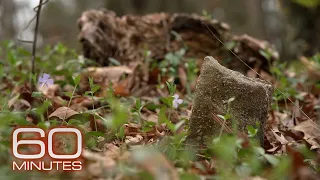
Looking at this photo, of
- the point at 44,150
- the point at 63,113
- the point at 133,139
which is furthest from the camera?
the point at 63,113

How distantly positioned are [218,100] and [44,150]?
23.3 inches

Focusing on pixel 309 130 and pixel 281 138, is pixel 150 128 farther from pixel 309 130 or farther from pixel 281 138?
pixel 309 130

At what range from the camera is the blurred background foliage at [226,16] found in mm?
6523

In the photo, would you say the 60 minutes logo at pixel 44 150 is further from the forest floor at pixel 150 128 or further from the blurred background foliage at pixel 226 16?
the blurred background foliage at pixel 226 16

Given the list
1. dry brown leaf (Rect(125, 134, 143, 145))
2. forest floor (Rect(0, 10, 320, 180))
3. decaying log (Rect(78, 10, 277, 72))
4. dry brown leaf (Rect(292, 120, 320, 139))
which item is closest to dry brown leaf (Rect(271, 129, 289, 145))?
forest floor (Rect(0, 10, 320, 180))

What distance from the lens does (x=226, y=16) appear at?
15.1 meters

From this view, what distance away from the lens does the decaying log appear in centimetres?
338

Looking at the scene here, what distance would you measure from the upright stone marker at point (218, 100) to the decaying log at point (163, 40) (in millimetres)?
1679

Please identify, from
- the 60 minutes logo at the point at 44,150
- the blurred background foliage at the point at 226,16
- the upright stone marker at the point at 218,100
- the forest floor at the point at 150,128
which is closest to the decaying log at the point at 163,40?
the forest floor at the point at 150,128

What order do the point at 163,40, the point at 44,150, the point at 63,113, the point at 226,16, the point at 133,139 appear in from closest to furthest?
the point at 44,150
the point at 133,139
the point at 63,113
the point at 163,40
the point at 226,16

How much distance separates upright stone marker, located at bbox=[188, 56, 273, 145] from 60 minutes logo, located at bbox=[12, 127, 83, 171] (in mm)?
398

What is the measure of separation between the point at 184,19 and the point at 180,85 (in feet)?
2.04

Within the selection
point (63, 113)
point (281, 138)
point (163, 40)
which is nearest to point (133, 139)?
point (63, 113)

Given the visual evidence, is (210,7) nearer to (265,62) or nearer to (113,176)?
(265,62)
